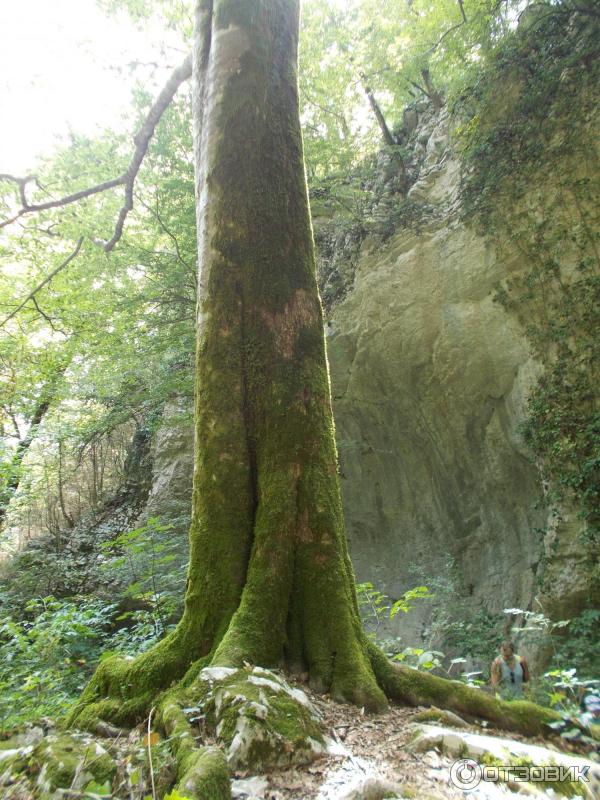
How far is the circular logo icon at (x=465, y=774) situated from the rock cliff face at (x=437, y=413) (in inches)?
206

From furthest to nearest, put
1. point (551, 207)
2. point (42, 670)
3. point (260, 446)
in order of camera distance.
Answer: point (551, 207)
point (42, 670)
point (260, 446)

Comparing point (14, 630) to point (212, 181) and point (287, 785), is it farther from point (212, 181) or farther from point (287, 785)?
point (212, 181)

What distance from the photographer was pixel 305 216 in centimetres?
362

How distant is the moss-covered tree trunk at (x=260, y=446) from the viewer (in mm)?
2720

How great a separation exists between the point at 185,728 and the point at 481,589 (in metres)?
7.53

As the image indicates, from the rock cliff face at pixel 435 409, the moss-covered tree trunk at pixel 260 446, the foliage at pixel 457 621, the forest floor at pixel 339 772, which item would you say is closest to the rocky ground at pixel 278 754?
the forest floor at pixel 339 772

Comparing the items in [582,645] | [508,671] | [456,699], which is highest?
A: [456,699]

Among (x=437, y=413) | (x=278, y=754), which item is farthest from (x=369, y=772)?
(x=437, y=413)

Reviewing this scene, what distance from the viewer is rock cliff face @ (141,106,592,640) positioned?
25.7 feet

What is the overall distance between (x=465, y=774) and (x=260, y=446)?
1907 millimetres

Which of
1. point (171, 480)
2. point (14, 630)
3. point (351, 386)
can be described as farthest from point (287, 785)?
point (171, 480)

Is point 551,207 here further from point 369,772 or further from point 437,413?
point 369,772

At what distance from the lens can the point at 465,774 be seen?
191cm

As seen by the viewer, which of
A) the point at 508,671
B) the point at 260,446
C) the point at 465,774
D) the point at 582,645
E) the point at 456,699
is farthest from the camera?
the point at 582,645
